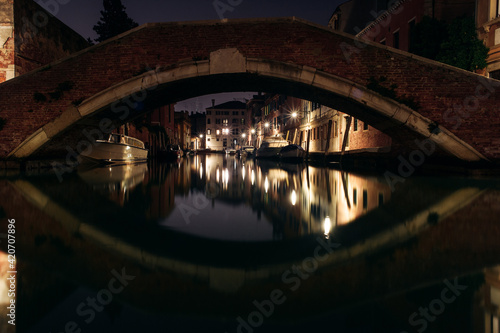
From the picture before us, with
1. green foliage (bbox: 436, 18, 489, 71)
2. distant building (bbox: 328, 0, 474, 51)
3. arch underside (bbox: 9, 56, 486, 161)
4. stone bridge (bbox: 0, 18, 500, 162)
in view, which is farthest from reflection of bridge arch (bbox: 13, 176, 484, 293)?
distant building (bbox: 328, 0, 474, 51)

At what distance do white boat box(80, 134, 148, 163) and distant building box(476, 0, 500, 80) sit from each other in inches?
616

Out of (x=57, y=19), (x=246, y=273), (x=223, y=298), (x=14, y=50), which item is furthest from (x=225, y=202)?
(x=57, y=19)

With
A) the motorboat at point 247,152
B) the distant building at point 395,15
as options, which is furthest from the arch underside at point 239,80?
the motorboat at point 247,152

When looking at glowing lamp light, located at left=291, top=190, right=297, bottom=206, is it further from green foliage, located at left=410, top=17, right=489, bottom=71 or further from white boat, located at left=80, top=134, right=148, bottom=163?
white boat, located at left=80, top=134, right=148, bottom=163

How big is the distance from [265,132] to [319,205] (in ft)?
165

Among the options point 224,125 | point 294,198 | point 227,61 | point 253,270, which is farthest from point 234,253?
point 224,125

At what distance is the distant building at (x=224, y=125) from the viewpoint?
86625 millimetres

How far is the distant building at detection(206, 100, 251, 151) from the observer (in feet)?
284

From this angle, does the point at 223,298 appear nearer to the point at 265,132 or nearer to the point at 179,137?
the point at 265,132

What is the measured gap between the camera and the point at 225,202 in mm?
5691

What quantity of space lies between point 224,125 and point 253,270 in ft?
281

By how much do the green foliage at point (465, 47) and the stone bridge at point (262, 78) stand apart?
2.19 metres

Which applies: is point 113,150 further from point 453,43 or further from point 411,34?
point 453,43

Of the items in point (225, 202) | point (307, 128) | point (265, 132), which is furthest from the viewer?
point (265, 132)
